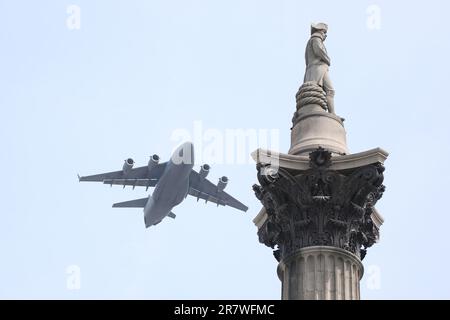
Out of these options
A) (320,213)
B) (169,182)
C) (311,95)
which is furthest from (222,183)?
(320,213)

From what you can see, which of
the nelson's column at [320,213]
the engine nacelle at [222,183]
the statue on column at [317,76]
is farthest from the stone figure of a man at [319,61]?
the engine nacelle at [222,183]

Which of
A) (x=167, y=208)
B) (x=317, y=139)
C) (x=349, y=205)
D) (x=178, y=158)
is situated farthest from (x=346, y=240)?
(x=167, y=208)

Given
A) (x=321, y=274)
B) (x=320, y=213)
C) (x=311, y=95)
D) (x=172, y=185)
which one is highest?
(x=172, y=185)

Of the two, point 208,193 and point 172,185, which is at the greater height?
point 208,193

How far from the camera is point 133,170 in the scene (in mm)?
70750

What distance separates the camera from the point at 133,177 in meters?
71.8

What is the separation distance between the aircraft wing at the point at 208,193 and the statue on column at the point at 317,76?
46.6 m

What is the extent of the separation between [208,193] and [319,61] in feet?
160

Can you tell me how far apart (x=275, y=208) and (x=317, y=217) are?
107 centimetres

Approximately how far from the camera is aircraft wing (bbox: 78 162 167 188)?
2785 inches

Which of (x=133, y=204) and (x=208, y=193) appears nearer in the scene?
(x=208, y=193)

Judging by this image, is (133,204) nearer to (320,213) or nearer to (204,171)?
(204,171)

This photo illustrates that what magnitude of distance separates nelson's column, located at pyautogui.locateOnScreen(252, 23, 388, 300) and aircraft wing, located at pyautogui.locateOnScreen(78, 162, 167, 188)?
46590 millimetres
